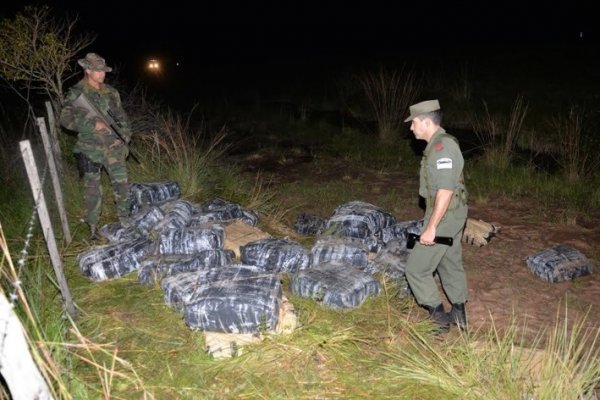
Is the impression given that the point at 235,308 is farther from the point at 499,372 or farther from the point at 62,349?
the point at 499,372

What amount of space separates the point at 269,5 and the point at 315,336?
35.4m

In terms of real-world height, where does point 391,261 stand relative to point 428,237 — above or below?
below

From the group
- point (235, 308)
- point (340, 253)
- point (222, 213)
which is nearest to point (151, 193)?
point (222, 213)

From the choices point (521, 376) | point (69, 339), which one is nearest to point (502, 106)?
point (521, 376)

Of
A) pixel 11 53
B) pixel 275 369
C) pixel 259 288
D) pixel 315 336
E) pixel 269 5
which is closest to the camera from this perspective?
pixel 275 369

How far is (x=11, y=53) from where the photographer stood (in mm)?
6035

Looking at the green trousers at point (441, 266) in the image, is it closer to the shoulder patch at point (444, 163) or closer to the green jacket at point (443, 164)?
the green jacket at point (443, 164)

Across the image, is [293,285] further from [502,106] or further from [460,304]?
[502,106]

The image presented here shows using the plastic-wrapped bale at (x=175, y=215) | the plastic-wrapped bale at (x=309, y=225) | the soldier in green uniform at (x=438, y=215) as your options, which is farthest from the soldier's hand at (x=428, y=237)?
the plastic-wrapped bale at (x=175, y=215)

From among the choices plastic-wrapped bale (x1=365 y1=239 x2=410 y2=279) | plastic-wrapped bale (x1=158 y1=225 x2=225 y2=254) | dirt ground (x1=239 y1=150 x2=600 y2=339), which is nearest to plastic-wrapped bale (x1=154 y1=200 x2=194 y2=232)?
plastic-wrapped bale (x1=158 y1=225 x2=225 y2=254)

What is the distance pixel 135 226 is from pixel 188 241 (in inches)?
31.9

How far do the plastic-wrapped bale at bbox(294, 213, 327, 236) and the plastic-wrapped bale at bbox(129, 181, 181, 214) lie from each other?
1.61 m

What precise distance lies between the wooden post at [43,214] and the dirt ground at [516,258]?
2971 millimetres

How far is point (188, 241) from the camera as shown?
450 centimetres
